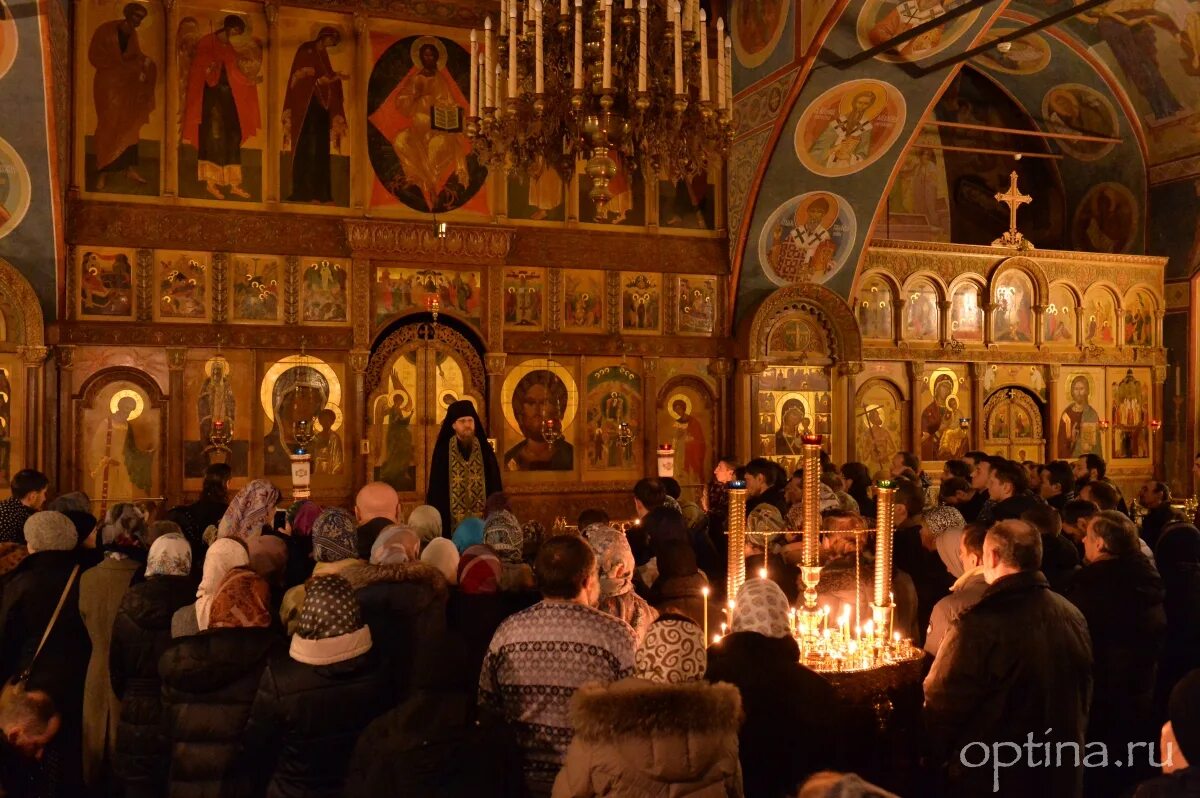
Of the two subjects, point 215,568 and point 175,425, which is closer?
point 215,568

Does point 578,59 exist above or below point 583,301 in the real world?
above

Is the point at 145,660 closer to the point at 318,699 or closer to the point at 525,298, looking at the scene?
the point at 318,699

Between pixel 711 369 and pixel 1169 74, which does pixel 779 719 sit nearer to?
pixel 711 369

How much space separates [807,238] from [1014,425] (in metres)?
5.18

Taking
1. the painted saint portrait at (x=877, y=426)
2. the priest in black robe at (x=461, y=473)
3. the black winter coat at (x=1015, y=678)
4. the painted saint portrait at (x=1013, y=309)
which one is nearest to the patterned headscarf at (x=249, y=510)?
the black winter coat at (x=1015, y=678)

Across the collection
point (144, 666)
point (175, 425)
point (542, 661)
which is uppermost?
point (175, 425)

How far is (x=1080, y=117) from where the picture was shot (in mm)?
18219

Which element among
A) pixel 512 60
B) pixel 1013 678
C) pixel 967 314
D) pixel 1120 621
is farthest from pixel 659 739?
pixel 967 314

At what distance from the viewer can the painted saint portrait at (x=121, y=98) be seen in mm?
11719

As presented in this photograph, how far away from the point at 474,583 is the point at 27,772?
87.2 inches

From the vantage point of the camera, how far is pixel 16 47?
413 inches

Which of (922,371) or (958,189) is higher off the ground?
(958,189)

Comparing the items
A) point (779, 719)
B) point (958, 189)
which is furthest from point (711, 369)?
point (779, 719)

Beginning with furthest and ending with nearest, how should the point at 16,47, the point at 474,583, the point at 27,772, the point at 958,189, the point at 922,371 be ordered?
the point at 958,189 < the point at 922,371 < the point at 16,47 < the point at 474,583 < the point at 27,772
